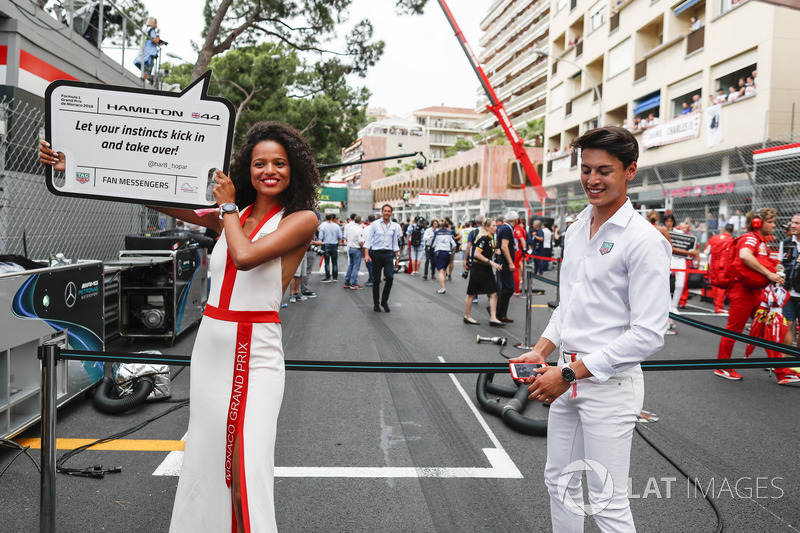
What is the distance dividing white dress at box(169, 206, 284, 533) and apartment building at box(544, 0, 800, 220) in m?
13.5

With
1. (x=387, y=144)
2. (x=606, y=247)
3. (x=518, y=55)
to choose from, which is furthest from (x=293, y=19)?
(x=387, y=144)

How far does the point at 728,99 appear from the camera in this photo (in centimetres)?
2167

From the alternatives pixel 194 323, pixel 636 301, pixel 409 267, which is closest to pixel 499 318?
pixel 194 323

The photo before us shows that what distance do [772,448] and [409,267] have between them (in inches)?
681

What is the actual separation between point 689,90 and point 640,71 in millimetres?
4736

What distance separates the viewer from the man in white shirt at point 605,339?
2.13 metres

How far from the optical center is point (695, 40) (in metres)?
24.3

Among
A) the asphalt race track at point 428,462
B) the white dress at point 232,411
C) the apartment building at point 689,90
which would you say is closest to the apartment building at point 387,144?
the apartment building at point 689,90

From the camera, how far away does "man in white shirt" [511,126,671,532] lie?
2129 mm

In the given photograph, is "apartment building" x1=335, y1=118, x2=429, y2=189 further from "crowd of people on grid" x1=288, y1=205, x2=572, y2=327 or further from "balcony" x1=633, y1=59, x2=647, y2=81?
"crowd of people on grid" x1=288, y1=205, x2=572, y2=327

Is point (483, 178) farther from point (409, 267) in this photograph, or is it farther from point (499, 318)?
point (499, 318)

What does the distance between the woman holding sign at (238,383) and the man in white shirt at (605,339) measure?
3.19 ft

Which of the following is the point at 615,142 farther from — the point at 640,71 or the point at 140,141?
the point at 640,71

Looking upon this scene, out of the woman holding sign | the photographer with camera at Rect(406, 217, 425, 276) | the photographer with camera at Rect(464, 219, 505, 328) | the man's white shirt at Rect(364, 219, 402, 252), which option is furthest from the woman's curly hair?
the photographer with camera at Rect(406, 217, 425, 276)
